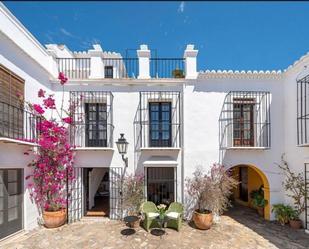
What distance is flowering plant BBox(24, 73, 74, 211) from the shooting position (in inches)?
359

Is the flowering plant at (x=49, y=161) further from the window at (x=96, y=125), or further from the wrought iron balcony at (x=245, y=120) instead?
the wrought iron balcony at (x=245, y=120)

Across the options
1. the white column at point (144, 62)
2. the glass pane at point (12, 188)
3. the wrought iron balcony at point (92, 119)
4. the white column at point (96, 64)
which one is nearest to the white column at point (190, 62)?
the white column at point (144, 62)

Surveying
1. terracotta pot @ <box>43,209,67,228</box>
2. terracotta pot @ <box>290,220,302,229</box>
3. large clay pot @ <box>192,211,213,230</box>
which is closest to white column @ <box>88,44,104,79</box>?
terracotta pot @ <box>43,209,67,228</box>

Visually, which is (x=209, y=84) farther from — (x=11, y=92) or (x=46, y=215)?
(x=46, y=215)


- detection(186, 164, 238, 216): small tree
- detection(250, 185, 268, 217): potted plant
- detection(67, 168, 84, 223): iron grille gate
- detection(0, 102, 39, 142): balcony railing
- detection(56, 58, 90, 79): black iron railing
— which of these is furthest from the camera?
detection(56, 58, 90, 79): black iron railing

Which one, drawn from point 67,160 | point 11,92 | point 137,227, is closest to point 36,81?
point 11,92

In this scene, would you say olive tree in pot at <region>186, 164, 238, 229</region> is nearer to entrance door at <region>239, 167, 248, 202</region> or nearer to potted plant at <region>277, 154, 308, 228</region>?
potted plant at <region>277, 154, 308, 228</region>

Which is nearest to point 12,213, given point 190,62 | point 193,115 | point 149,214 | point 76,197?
point 76,197

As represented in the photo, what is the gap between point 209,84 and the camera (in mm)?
10492

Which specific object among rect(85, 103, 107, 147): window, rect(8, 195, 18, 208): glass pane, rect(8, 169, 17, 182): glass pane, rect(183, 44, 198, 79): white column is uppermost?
rect(183, 44, 198, 79): white column

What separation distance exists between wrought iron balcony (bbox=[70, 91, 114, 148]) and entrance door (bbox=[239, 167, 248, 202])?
8509 millimetres

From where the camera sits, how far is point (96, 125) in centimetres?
1066

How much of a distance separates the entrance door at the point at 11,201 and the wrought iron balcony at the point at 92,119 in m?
2.70

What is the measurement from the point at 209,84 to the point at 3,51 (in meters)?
8.29
